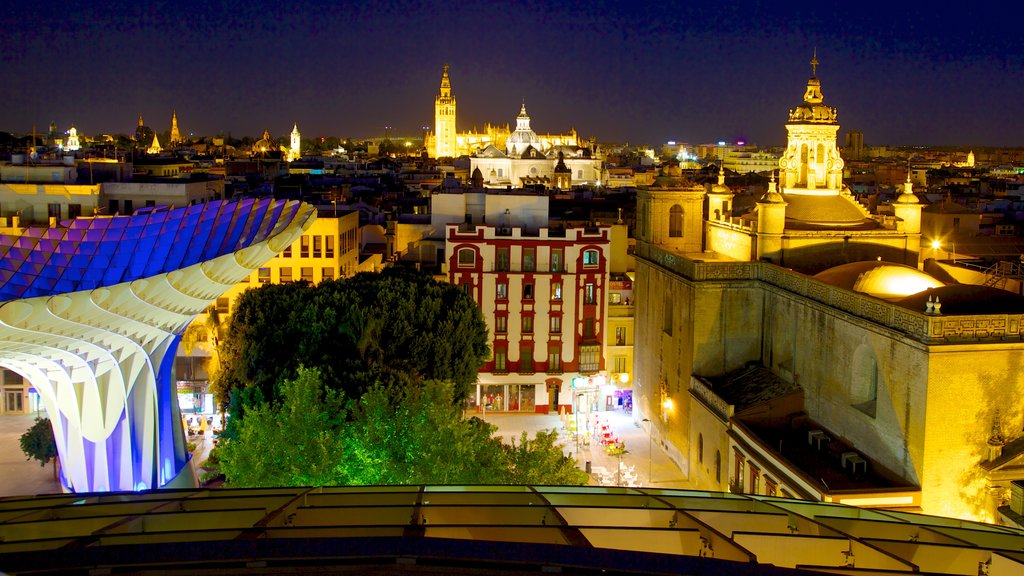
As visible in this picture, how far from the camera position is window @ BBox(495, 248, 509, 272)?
42.9 m

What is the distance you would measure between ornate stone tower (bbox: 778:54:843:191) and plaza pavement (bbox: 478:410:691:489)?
11012 mm

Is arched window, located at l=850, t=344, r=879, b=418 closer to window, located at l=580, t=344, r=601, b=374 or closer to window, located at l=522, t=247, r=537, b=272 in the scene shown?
window, located at l=580, t=344, r=601, b=374

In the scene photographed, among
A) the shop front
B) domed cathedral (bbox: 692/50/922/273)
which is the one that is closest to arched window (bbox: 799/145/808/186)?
domed cathedral (bbox: 692/50/922/273)

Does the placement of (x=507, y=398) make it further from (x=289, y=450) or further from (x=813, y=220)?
(x=289, y=450)

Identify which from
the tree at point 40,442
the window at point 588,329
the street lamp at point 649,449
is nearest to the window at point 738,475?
the street lamp at point 649,449

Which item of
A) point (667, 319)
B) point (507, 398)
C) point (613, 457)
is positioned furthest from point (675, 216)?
Answer: point (613, 457)

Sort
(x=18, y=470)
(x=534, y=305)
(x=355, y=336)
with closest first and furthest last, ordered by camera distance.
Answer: (x=355, y=336)
(x=18, y=470)
(x=534, y=305)

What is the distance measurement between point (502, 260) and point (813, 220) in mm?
12781

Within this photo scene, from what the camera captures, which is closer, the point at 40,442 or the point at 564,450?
the point at 40,442

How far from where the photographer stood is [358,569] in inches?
389

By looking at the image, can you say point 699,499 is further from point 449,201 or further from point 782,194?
point 449,201

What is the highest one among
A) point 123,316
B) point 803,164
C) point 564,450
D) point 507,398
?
point 803,164

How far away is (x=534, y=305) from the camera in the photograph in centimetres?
4281

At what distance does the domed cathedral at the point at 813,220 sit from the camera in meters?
35.8
